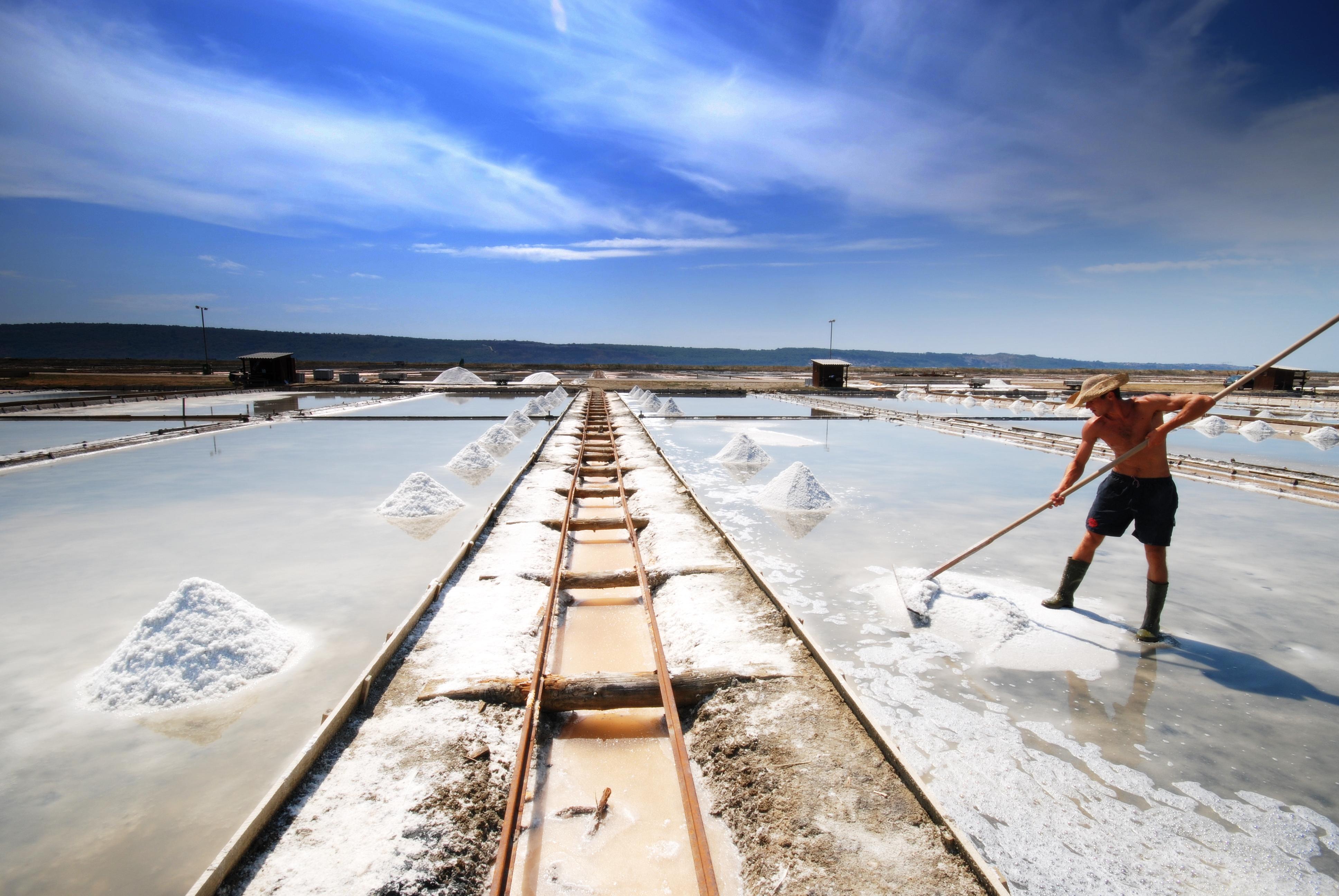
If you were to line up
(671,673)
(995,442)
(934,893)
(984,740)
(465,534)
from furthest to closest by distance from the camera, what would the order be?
(995,442) → (465,534) → (671,673) → (984,740) → (934,893)

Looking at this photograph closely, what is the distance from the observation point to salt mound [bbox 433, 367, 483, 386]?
1233 inches

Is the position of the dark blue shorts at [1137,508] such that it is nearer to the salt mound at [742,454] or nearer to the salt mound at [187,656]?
the salt mound at [187,656]

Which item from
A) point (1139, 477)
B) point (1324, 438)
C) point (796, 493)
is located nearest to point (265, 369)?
point (796, 493)

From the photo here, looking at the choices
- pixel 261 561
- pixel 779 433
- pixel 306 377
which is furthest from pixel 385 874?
pixel 306 377

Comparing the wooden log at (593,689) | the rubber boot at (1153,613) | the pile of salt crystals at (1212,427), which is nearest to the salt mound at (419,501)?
the wooden log at (593,689)

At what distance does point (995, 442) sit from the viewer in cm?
1366

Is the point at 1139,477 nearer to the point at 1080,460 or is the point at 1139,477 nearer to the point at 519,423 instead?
the point at 1080,460

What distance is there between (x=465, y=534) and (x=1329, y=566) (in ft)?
25.8

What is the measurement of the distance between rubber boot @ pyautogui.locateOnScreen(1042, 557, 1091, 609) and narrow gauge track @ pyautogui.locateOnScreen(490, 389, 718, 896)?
2.79 meters

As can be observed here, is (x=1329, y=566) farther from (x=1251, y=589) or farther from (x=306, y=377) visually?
(x=306, y=377)

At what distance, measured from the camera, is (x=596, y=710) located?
10.5 ft

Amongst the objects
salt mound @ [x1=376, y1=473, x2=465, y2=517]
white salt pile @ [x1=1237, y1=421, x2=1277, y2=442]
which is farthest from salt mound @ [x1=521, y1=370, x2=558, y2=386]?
white salt pile @ [x1=1237, y1=421, x2=1277, y2=442]

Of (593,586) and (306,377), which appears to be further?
(306,377)

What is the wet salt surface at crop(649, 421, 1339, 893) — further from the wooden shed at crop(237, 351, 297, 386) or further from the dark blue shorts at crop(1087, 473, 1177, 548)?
the wooden shed at crop(237, 351, 297, 386)
